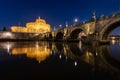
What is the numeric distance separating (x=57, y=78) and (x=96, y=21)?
42.5m

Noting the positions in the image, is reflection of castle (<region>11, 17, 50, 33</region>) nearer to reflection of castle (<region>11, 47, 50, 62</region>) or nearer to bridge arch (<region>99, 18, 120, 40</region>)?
bridge arch (<region>99, 18, 120, 40</region>)

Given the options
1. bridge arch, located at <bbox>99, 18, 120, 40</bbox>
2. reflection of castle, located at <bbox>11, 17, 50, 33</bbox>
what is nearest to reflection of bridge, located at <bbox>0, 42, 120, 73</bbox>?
bridge arch, located at <bbox>99, 18, 120, 40</bbox>

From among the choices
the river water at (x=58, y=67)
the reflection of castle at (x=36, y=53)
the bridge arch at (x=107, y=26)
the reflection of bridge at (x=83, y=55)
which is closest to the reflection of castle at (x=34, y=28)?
the bridge arch at (x=107, y=26)

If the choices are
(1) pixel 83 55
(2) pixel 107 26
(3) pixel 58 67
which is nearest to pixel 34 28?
(2) pixel 107 26

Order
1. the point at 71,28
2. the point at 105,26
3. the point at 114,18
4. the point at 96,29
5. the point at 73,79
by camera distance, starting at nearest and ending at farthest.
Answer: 1. the point at 73,79
2. the point at 114,18
3. the point at 105,26
4. the point at 96,29
5. the point at 71,28

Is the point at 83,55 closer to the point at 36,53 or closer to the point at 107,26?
the point at 36,53

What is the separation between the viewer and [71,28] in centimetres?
7069

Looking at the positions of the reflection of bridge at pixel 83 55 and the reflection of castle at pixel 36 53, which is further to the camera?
the reflection of castle at pixel 36 53

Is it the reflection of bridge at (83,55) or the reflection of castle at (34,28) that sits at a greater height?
the reflection of castle at (34,28)

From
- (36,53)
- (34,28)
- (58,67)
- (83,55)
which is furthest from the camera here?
(34,28)

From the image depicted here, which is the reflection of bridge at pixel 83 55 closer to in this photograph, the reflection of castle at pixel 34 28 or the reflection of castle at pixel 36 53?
the reflection of castle at pixel 36 53

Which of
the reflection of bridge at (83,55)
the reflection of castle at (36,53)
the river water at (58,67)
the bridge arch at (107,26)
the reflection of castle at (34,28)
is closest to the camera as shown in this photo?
the river water at (58,67)

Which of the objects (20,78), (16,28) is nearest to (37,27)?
(16,28)

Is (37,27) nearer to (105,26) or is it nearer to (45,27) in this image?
(45,27)
